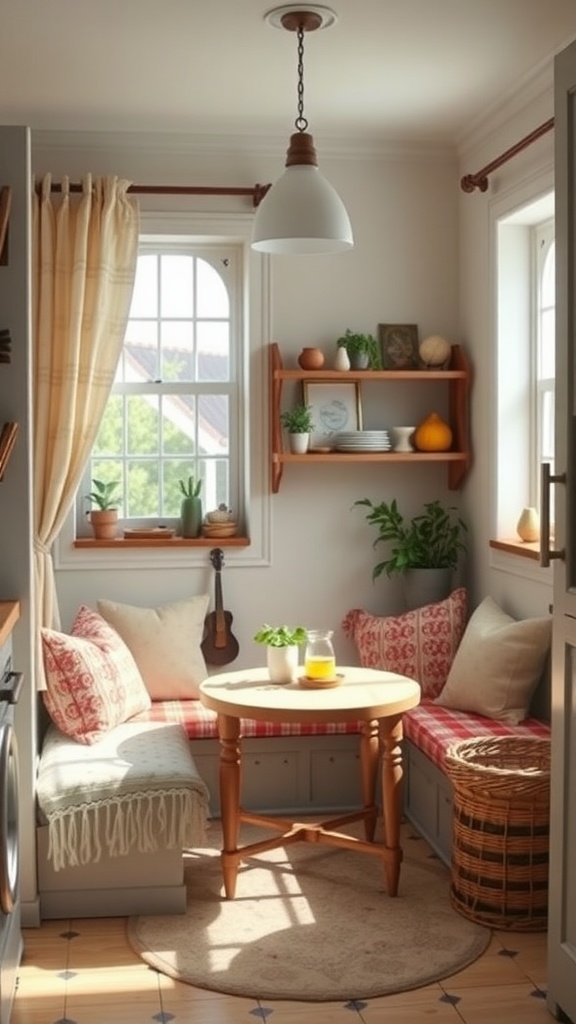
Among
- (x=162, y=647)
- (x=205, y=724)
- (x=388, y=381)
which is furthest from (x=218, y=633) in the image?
(x=388, y=381)

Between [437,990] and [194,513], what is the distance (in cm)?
243

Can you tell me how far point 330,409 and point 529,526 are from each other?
1009mm

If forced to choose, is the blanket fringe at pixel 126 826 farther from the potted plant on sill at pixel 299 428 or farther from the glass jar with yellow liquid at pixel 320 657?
the potted plant on sill at pixel 299 428

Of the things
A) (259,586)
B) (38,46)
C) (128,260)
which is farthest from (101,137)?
(259,586)

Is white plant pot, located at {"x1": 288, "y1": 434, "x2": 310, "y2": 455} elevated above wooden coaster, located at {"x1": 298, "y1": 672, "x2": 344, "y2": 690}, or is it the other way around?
white plant pot, located at {"x1": 288, "y1": 434, "x2": 310, "y2": 455}

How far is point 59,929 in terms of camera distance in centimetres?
394

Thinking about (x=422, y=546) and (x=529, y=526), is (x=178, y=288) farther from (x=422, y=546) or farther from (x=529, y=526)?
(x=529, y=526)

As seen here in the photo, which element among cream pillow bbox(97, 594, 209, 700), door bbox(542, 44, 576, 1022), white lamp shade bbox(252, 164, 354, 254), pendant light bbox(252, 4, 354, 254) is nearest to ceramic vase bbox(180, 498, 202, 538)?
cream pillow bbox(97, 594, 209, 700)

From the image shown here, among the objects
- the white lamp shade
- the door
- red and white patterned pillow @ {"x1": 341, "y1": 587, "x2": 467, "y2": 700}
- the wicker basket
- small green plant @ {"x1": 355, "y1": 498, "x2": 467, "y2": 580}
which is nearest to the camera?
the door

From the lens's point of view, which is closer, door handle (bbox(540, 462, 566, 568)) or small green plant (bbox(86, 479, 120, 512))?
door handle (bbox(540, 462, 566, 568))

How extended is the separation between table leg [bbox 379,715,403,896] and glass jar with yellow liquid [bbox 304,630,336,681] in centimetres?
26

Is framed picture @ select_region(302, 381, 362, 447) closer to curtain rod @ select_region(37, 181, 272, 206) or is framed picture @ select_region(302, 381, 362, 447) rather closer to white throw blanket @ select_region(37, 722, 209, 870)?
curtain rod @ select_region(37, 181, 272, 206)

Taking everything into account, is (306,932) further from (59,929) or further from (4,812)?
(4,812)

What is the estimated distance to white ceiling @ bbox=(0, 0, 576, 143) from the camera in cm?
386
